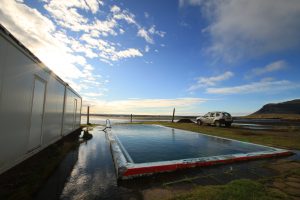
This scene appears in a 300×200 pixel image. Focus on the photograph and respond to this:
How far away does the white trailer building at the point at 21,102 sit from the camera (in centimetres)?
434

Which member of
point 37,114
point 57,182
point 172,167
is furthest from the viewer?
point 37,114

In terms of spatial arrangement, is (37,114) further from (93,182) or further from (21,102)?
(93,182)

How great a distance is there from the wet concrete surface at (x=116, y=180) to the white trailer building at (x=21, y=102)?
1.37 meters

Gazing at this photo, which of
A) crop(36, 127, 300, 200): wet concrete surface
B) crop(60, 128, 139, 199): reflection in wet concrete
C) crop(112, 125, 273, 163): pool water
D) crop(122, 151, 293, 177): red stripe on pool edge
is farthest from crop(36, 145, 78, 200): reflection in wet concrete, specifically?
crop(112, 125, 273, 163): pool water

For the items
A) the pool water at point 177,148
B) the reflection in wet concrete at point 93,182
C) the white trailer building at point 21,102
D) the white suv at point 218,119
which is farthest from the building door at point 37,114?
the white suv at point 218,119

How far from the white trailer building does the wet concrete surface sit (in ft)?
4.50

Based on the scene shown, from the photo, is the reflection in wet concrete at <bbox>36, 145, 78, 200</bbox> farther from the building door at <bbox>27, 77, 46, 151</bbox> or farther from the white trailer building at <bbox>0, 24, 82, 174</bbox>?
the building door at <bbox>27, 77, 46, 151</bbox>

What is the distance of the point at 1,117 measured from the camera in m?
4.22

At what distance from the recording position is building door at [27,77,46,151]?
20.3ft

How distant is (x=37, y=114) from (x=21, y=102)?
154 cm

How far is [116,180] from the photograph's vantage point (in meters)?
4.61

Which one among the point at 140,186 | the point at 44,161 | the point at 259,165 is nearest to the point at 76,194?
the point at 140,186

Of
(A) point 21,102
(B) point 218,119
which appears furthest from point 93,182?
(B) point 218,119

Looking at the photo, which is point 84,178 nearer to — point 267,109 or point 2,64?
point 2,64
